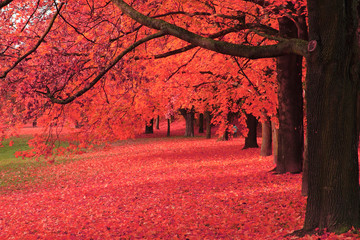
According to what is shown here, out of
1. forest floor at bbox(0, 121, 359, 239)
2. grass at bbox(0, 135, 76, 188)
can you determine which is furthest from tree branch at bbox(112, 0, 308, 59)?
grass at bbox(0, 135, 76, 188)

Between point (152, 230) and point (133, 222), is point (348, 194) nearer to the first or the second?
point (152, 230)

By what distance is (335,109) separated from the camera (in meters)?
5.61

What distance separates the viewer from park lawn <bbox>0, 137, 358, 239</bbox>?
303 inches

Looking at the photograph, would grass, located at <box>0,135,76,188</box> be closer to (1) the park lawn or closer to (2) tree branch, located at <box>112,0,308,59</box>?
(1) the park lawn

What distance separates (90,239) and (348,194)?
5.06 metres

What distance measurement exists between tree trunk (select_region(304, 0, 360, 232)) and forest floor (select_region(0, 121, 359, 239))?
1.61ft

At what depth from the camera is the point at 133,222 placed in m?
8.83

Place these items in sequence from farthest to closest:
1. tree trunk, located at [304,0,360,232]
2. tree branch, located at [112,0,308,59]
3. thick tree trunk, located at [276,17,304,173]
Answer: thick tree trunk, located at [276,17,304,173] → tree branch, located at [112,0,308,59] → tree trunk, located at [304,0,360,232]

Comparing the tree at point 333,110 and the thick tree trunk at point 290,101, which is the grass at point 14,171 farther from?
the tree at point 333,110

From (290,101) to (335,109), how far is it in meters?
6.63

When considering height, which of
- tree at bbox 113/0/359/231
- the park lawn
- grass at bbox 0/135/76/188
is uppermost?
tree at bbox 113/0/359/231

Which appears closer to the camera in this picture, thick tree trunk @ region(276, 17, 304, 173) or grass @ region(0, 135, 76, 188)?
thick tree trunk @ region(276, 17, 304, 173)

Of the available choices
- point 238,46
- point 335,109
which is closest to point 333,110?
point 335,109

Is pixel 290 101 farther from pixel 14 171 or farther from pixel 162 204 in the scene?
pixel 14 171
